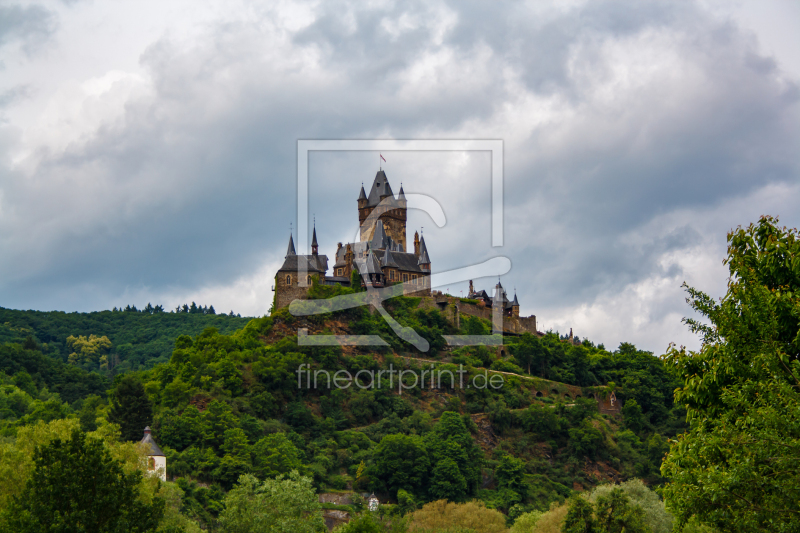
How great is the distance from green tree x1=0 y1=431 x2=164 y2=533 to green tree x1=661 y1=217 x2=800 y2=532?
691 inches

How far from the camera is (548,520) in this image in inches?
2143

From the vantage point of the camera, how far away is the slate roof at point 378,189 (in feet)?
387

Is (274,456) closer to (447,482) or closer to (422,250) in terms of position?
(447,482)

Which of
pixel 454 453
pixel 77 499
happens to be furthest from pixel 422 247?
pixel 77 499

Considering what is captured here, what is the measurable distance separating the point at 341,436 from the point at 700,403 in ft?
211

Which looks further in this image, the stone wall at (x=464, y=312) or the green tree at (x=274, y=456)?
the stone wall at (x=464, y=312)

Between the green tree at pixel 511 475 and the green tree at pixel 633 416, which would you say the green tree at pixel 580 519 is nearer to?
the green tree at pixel 511 475

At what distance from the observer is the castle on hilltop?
3696 inches

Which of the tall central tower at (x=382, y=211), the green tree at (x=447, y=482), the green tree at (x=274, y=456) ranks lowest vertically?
the green tree at (x=447, y=482)

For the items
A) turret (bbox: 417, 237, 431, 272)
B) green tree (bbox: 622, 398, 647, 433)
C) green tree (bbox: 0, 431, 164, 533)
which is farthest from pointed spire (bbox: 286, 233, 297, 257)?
green tree (bbox: 0, 431, 164, 533)

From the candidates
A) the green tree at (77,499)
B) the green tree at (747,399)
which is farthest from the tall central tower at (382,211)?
the green tree at (747,399)

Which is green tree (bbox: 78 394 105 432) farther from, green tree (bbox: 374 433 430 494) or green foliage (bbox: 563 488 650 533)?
green foliage (bbox: 563 488 650 533)

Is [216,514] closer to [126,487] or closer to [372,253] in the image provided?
[126,487]

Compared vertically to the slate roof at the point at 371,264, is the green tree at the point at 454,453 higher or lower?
lower
